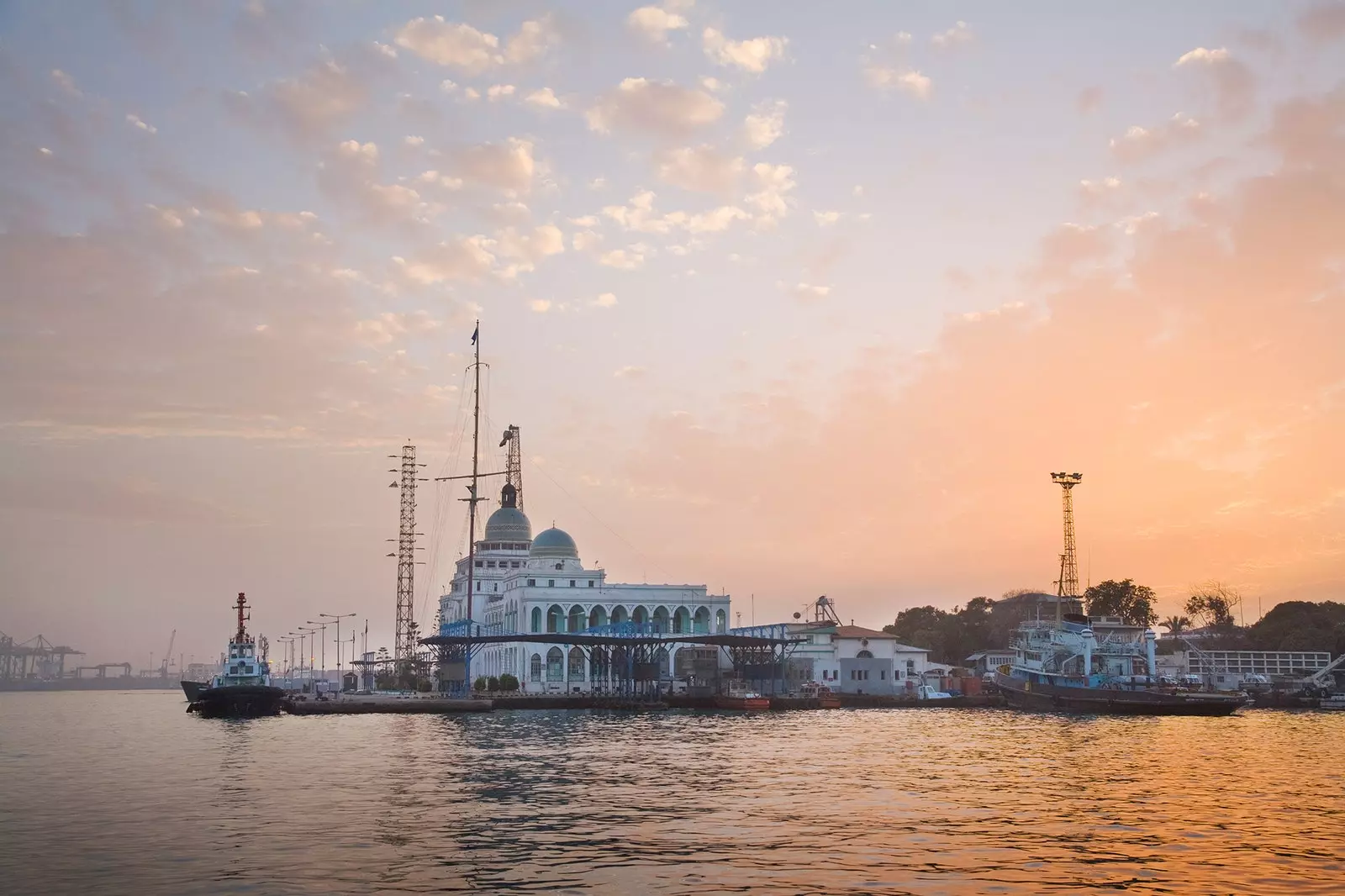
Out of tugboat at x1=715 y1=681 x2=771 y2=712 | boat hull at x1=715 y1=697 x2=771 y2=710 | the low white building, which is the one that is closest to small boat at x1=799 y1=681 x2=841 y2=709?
tugboat at x1=715 y1=681 x2=771 y2=712

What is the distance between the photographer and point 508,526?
192625mm

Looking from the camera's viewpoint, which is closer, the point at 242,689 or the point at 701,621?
the point at 242,689

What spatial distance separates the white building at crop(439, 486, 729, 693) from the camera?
157000 mm

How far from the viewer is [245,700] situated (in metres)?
124

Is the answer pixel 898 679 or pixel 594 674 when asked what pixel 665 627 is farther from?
pixel 898 679

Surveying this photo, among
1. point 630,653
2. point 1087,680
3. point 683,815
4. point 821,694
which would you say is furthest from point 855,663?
point 683,815

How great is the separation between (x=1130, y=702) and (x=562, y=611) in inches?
2943

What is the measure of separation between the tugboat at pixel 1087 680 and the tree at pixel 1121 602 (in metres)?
33.0

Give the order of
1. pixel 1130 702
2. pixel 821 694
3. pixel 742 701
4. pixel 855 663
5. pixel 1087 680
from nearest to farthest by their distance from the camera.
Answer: pixel 1130 702
pixel 1087 680
pixel 742 701
pixel 821 694
pixel 855 663

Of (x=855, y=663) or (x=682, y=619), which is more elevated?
(x=682, y=619)

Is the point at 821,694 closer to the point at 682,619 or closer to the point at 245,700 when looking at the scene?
the point at 682,619

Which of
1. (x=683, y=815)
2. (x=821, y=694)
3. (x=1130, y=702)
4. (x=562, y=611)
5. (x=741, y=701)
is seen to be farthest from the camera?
(x=562, y=611)

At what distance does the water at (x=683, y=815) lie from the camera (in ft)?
102

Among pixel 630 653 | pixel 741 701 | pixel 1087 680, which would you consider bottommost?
pixel 741 701
